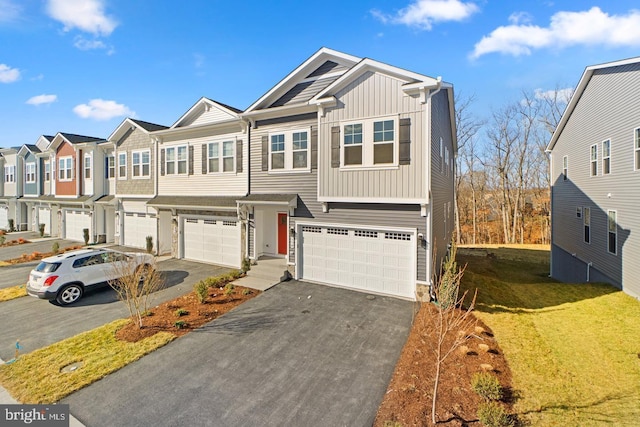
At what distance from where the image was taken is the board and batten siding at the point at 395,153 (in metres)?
9.89

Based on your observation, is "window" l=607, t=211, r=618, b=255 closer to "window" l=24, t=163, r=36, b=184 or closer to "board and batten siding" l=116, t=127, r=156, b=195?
"board and batten siding" l=116, t=127, r=156, b=195

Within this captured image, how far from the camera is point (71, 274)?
1062 cm

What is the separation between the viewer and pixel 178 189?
1652 cm

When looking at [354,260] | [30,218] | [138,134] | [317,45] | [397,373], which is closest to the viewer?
[397,373]

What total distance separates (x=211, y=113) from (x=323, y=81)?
639 centimetres

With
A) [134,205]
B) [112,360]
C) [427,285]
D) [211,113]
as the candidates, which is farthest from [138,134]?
[427,285]

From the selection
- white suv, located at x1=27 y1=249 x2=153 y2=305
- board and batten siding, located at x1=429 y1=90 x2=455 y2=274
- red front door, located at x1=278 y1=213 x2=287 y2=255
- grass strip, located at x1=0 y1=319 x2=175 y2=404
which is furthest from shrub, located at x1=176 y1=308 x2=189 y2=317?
board and batten siding, located at x1=429 y1=90 x2=455 y2=274

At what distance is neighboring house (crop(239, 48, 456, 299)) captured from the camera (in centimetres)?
998

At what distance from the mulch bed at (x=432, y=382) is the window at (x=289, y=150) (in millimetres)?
7784

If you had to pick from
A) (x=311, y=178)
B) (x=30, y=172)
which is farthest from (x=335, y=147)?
(x=30, y=172)

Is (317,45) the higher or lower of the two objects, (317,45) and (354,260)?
the higher

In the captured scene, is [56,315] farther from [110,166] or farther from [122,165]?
[110,166]

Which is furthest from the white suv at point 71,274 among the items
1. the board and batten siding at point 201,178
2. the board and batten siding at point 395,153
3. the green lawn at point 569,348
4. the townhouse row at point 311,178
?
the green lawn at point 569,348

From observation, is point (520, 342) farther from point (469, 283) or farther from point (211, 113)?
point (211, 113)
